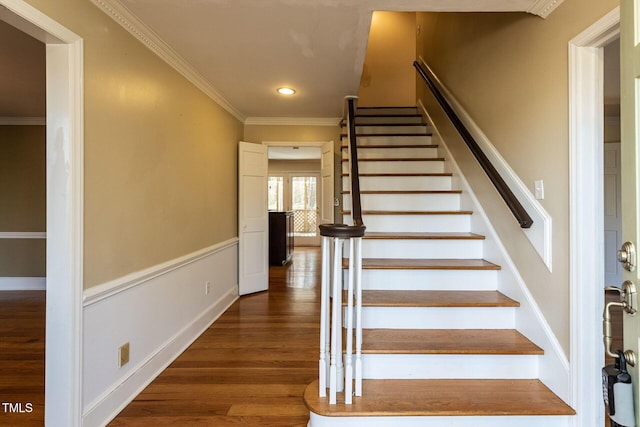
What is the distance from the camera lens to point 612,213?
13.3ft

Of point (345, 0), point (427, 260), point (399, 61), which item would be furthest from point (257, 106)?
point (399, 61)

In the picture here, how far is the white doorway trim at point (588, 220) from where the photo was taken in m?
1.43

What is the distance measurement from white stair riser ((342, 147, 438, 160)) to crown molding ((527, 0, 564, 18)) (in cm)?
194

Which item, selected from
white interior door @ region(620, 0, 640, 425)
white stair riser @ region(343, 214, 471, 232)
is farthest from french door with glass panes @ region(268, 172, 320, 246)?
white interior door @ region(620, 0, 640, 425)

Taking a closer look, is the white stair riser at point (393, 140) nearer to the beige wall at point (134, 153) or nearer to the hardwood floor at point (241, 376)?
the beige wall at point (134, 153)

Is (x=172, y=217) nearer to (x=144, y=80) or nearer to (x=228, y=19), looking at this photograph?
(x=144, y=80)

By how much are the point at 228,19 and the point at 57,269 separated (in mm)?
1576

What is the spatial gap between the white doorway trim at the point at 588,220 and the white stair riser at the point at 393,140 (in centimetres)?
240

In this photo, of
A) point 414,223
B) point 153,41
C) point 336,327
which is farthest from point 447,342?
point 153,41

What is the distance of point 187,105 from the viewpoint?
8.95ft

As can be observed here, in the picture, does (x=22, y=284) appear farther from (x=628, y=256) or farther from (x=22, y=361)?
(x=628, y=256)

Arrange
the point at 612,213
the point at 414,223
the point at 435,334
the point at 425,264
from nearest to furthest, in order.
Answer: the point at 435,334, the point at 425,264, the point at 414,223, the point at 612,213

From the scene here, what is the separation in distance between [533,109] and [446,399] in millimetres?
1552

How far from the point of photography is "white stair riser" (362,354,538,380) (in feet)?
5.64
